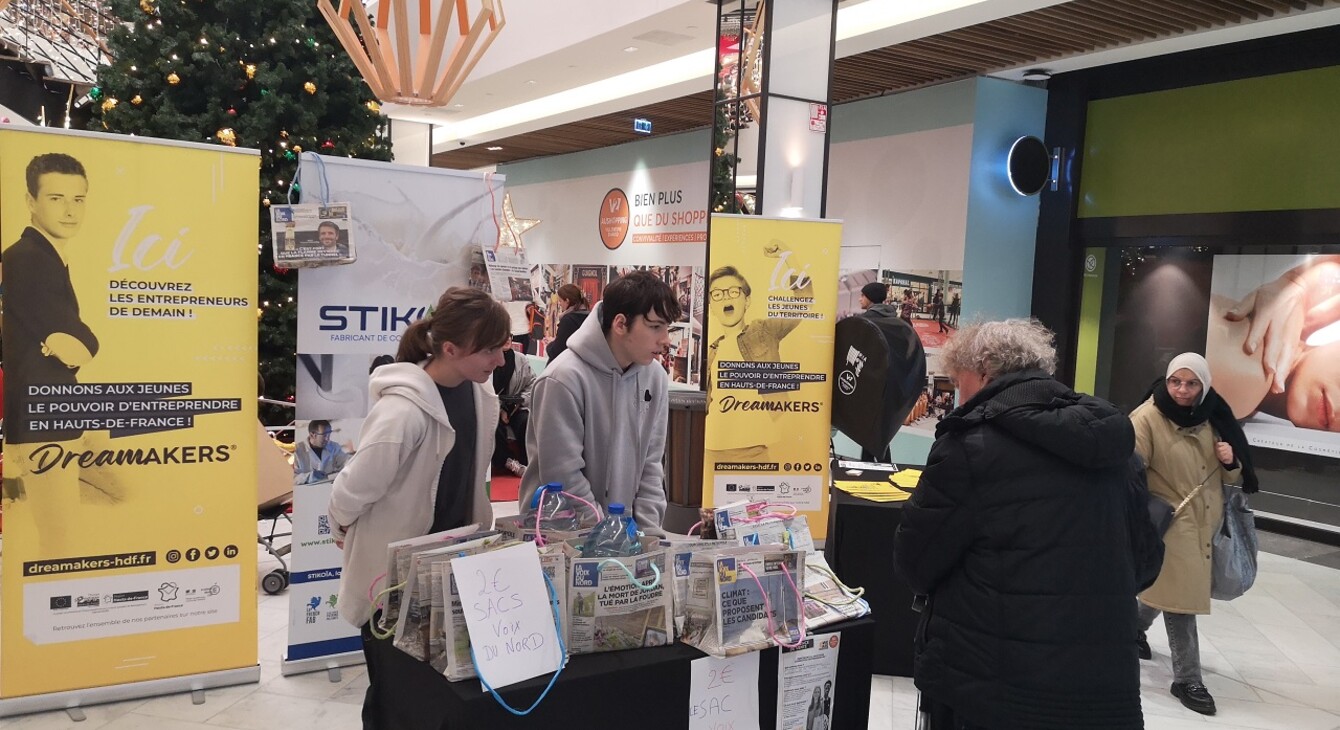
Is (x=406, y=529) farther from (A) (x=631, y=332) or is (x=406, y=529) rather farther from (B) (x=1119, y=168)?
(B) (x=1119, y=168)

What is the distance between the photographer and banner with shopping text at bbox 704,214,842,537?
16.0 feet

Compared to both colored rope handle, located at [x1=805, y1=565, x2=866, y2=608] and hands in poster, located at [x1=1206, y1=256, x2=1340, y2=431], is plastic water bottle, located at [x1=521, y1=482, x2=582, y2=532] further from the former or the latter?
hands in poster, located at [x1=1206, y1=256, x2=1340, y2=431]

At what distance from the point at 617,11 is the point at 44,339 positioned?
532cm

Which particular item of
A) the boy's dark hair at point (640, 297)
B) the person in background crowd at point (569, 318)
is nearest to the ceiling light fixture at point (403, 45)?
the person in background crowd at point (569, 318)

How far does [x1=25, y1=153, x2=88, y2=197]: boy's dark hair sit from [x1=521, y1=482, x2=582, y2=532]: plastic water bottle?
2.21 meters

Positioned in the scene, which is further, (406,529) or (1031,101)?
(1031,101)

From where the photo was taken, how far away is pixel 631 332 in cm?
→ 270

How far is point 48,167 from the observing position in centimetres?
318

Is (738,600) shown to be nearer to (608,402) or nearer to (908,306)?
(608,402)

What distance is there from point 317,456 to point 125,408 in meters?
0.71

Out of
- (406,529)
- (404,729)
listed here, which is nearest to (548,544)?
(404,729)

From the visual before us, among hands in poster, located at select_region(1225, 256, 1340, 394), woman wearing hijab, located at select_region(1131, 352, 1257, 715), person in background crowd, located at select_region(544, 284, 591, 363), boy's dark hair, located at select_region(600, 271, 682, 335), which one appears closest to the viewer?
boy's dark hair, located at select_region(600, 271, 682, 335)

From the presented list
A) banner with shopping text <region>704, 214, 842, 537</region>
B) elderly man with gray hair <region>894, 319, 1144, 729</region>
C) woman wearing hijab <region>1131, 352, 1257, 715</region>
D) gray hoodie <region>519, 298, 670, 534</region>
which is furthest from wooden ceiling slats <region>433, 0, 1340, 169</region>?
elderly man with gray hair <region>894, 319, 1144, 729</region>

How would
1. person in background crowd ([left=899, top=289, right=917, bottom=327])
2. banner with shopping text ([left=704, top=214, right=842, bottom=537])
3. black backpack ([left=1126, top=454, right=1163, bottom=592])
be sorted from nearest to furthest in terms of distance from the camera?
black backpack ([left=1126, top=454, right=1163, bottom=592]) < banner with shopping text ([left=704, top=214, right=842, bottom=537]) < person in background crowd ([left=899, top=289, right=917, bottom=327])
